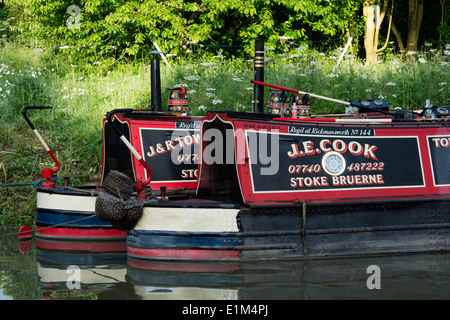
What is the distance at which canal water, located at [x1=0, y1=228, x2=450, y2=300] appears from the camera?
7.18 meters

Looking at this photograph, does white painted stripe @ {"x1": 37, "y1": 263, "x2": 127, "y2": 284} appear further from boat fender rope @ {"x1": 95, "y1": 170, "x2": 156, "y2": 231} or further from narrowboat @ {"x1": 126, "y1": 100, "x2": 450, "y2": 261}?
boat fender rope @ {"x1": 95, "y1": 170, "x2": 156, "y2": 231}

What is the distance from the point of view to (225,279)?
7703 mm

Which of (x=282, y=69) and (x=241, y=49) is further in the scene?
(x=241, y=49)

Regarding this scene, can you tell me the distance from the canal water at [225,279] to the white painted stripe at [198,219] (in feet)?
1.41

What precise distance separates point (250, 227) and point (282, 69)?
6940mm

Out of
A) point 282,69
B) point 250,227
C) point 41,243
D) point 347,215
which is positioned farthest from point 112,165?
point 282,69

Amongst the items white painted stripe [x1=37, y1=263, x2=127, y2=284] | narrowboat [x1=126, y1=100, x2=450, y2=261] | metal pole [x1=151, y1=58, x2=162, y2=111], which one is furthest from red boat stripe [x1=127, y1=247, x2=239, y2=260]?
metal pole [x1=151, y1=58, x2=162, y2=111]

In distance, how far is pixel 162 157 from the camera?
10.1 metres

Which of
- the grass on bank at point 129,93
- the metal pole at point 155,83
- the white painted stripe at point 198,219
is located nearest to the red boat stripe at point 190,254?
the white painted stripe at point 198,219

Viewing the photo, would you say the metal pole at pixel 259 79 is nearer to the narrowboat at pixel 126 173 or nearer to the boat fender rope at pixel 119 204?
the narrowboat at pixel 126 173

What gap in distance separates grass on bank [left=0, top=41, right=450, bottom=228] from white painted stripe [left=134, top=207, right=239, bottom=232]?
427 centimetres

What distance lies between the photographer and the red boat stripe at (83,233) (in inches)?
391

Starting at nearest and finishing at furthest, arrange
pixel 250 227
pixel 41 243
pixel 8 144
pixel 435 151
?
pixel 250 227
pixel 435 151
pixel 41 243
pixel 8 144
